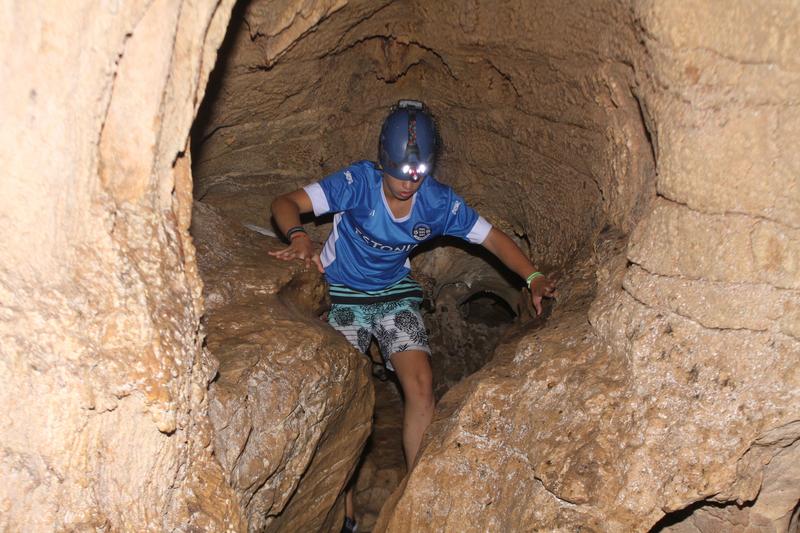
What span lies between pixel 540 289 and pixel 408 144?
2.80ft

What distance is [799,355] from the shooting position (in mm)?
1842

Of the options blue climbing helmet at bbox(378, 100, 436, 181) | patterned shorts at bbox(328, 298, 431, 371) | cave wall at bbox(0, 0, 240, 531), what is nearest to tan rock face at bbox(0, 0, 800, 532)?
cave wall at bbox(0, 0, 240, 531)

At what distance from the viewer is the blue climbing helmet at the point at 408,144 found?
298 cm

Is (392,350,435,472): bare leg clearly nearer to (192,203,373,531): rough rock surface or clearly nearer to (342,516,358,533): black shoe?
(192,203,373,531): rough rock surface

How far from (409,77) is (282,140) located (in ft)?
2.51

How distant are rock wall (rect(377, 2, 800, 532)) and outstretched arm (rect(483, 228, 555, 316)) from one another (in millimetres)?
652

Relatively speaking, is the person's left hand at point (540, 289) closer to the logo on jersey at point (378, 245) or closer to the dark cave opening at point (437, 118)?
the dark cave opening at point (437, 118)

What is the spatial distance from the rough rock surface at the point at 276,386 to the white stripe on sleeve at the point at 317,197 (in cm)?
25

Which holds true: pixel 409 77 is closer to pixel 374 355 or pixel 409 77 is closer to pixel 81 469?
pixel 374 355

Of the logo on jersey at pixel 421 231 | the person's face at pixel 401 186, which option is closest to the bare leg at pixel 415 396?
the logo on jersey at pixel 421 231

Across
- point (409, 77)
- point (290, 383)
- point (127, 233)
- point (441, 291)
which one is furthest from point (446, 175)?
point (127, 233)

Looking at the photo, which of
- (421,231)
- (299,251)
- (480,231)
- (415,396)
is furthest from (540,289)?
(299,251)

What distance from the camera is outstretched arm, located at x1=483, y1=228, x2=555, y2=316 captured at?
10.1ft

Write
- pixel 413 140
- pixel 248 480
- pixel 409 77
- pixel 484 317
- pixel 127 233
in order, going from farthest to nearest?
pixel 484 317 < pixel 409 77 < pixel 413 140 < pixel 248 480 < pixel 127 233
